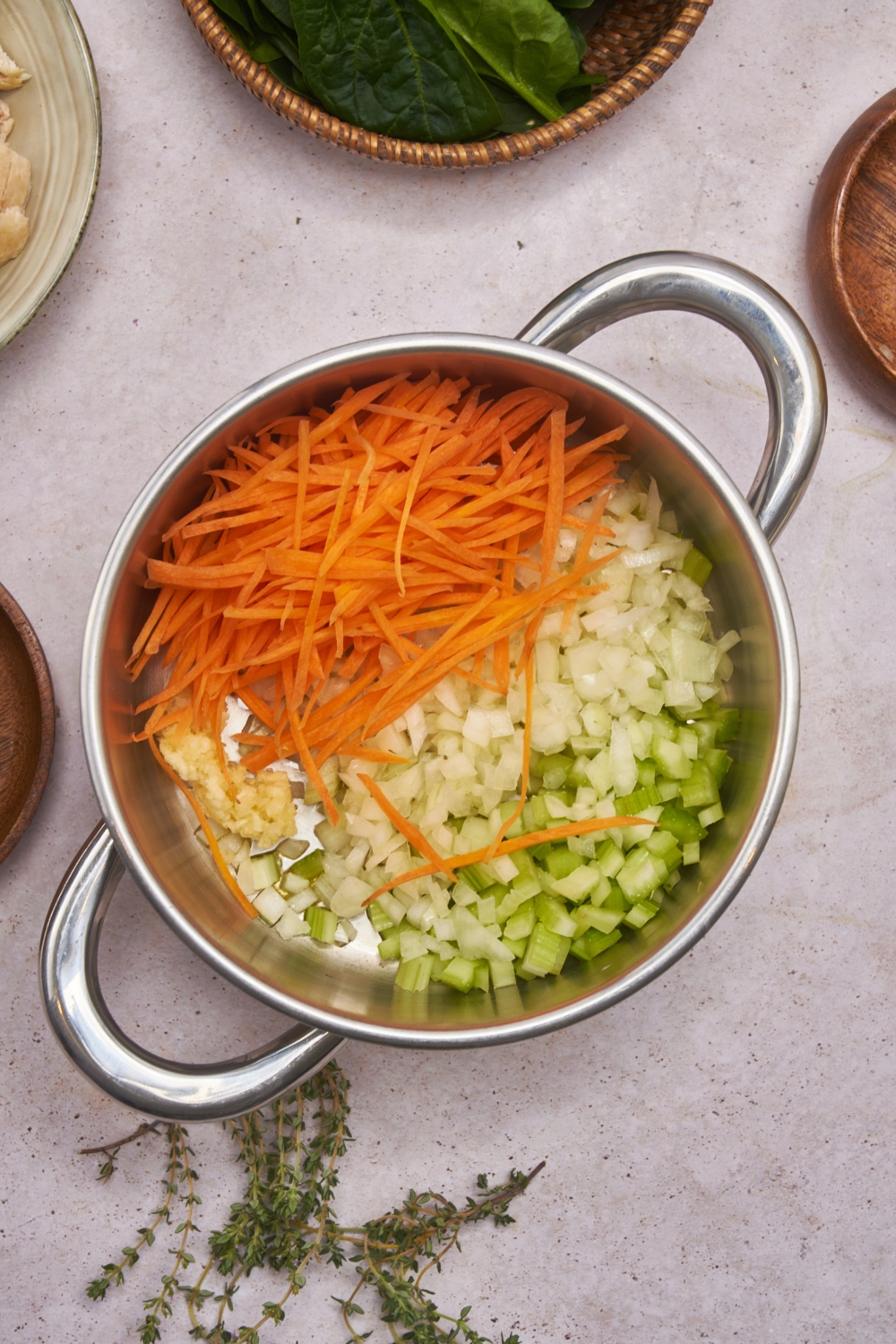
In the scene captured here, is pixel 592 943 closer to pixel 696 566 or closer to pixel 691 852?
pixel 691 852

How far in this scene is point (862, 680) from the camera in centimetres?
127

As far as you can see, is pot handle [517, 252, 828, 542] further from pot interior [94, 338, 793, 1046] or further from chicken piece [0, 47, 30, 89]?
chicken piece [0, 47, 30, 89]

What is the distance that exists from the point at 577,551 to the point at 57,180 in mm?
819

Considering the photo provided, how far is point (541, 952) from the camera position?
3.44 ft

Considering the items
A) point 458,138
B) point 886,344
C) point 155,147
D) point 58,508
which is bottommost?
point 886,344

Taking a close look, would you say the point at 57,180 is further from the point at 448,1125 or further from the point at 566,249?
the point at 448,1125

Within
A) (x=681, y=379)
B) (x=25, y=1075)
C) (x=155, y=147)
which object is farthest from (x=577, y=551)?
(x=25, y=1075)

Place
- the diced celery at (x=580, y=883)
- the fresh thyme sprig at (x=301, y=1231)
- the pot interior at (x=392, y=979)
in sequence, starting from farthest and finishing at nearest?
1. the fresh thyme sprig at (x=301, y=1231)
2. the diced celery at (x=580, y=883)
3. the pot interior at (x=392, y=979)

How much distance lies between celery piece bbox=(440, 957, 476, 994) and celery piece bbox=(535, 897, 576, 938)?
4.0 inches

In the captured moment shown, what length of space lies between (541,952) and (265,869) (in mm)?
355

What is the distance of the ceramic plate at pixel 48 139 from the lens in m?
1.13

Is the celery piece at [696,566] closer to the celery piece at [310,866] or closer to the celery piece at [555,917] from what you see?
the celery piece at [555,917]

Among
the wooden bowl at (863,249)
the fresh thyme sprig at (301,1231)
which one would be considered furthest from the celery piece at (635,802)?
the wooden bowl at (863,249)

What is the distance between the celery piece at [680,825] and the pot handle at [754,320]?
0.36 meters
